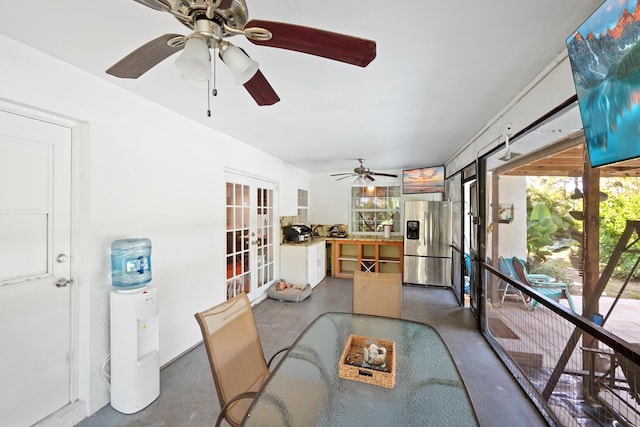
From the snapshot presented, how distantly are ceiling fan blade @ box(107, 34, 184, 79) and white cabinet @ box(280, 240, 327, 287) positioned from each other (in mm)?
3740

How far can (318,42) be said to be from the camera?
95 cm

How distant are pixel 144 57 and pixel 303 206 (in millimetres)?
5002

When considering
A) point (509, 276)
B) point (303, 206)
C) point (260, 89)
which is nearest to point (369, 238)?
point (303, 206)

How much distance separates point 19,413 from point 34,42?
224cm

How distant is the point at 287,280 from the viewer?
4738 mm

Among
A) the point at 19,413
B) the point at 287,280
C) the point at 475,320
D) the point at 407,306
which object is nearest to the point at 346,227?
the point at 287,280

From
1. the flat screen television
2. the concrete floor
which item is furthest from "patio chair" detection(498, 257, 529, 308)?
the flat screen television

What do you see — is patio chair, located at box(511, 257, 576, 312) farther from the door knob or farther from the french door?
the door knob

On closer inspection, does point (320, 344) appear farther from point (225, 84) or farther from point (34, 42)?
point (34, 42)

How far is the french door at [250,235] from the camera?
3506mm

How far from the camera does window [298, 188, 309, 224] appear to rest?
593cm

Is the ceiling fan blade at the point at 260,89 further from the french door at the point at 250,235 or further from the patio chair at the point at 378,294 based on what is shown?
the french door at the point at 250,235

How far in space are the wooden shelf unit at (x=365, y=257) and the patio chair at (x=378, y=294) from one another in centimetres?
320

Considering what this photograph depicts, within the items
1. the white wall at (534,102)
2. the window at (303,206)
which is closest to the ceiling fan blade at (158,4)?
the white wall at (534,102)
